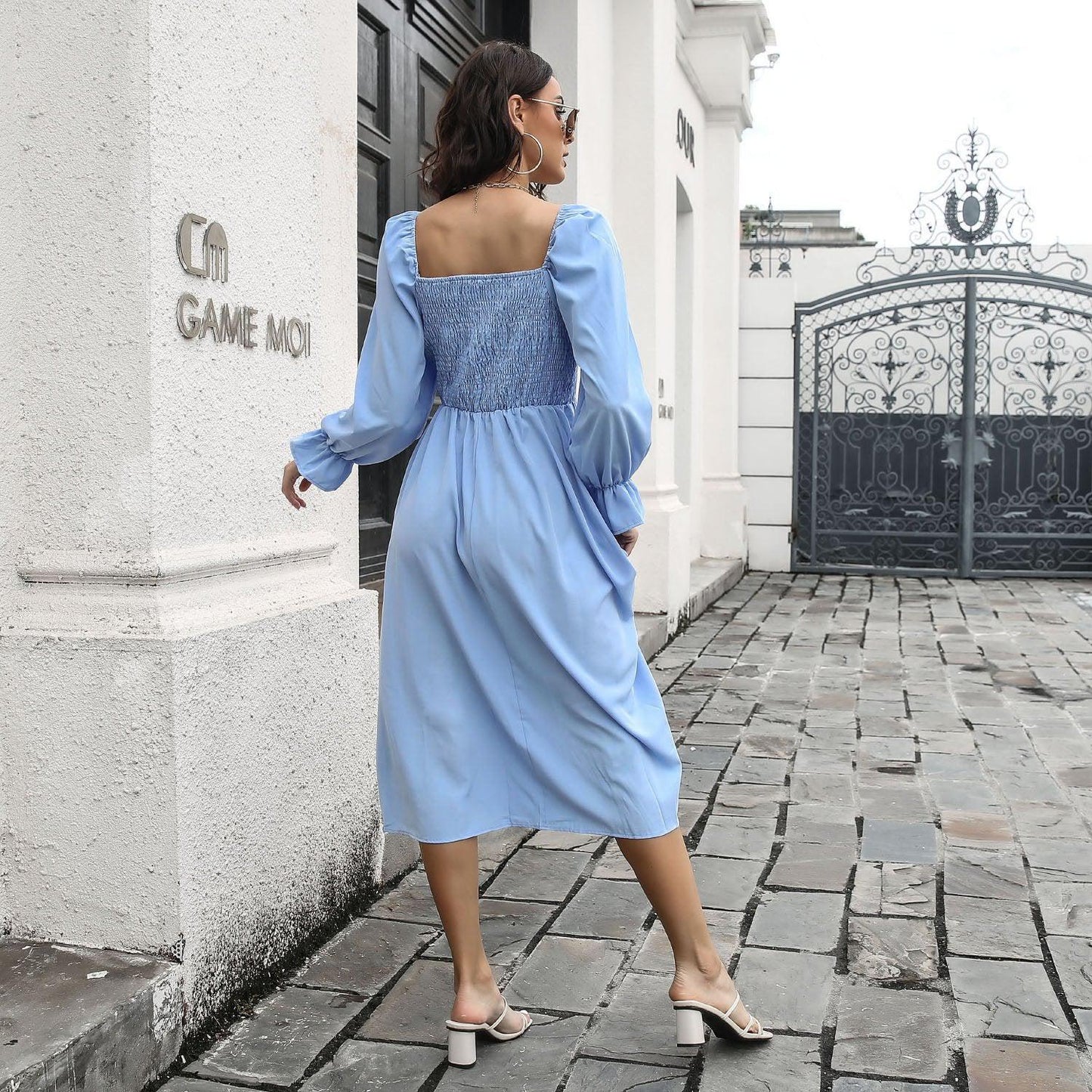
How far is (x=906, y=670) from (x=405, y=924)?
425cm

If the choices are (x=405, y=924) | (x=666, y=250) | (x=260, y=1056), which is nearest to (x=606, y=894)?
(x=405, y=924)

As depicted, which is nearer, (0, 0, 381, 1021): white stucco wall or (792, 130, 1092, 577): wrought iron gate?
(0, 0, 381, 1021): white stucco wall

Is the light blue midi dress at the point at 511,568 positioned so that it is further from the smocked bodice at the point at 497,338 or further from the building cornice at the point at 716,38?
the building cornice at the point at 716,38

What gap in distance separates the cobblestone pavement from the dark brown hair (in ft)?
5.49

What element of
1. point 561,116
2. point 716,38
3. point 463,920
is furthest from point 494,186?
point 716,38

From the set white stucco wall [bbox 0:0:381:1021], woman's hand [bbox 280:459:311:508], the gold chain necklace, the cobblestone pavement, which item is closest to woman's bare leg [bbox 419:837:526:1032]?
the cobblestone pavement

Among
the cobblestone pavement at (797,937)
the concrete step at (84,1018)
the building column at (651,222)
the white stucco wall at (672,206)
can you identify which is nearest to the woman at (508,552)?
the cobblestone pavement at (797,937)

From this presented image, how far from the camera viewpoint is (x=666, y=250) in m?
7.99

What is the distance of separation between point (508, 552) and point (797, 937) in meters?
1.35

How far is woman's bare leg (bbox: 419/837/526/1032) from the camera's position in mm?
2482

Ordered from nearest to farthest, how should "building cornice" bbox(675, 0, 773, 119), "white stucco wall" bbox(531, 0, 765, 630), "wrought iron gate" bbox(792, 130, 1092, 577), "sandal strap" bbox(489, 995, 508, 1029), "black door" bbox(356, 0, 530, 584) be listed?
"sandal strap" bbox(489, 995, 508, 1029)
"black door" bbox(356, 0, 530, 584)
"white stucco wall" bbox(531, 0, 765, 630)
"building cornice" bbox(675, 0, 773, 119)
"wrought iron gate" bbox(792, 130, 1092, 577)

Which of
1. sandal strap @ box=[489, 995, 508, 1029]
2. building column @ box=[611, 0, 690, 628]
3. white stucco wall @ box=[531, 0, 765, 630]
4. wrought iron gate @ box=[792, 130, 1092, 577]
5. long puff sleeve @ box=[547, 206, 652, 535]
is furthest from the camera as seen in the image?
wrought iron gate @ box=[792, 130, 1092, 577]

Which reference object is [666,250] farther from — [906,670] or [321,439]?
[321,439]

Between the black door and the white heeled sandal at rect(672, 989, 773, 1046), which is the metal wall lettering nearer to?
the black door
